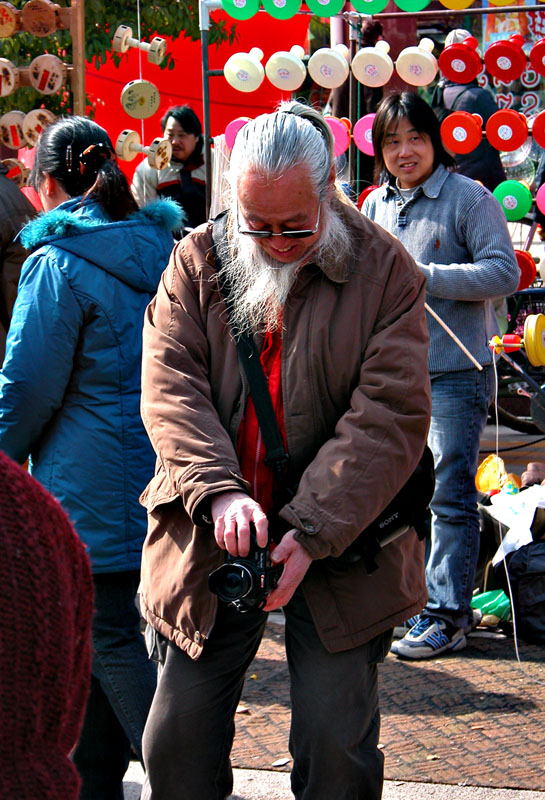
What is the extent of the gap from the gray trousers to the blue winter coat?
1.95 feet

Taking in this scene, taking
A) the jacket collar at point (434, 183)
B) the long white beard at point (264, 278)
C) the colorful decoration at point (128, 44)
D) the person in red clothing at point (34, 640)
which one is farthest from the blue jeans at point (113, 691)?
the colorful decoration at point (128, 44)

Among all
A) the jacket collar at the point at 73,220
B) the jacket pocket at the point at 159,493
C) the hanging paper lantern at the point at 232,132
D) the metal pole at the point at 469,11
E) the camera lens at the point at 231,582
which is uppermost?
the metal pole at the point at 469,11

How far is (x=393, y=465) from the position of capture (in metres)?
2.26

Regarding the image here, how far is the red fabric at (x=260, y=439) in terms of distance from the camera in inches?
92.5

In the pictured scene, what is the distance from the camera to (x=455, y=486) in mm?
4152

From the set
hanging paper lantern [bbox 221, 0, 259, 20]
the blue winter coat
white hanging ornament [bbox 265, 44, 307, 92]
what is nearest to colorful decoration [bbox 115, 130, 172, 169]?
white hanging ornament [bbox 265, 44, 307, 92]

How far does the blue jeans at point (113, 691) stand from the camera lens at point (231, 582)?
79cm

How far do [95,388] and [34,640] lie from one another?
1833mm

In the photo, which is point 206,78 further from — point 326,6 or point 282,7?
point 326,6

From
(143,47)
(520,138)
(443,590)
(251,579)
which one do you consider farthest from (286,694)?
(143,47)

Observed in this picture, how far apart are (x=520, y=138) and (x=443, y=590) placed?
6.81ft

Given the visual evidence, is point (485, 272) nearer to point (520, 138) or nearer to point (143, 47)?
point (520, 138)

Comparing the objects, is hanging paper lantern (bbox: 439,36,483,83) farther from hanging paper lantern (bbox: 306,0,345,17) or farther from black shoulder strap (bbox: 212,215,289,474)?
black shoulder strap (bbox: 212,215,289,474)

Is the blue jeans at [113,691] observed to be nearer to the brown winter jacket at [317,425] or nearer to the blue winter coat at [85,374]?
the blue winter coat at [85,374]
